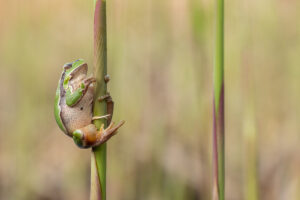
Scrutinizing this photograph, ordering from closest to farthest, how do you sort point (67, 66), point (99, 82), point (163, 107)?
point (99, 82)
point (67, 66)
point (163, 107)

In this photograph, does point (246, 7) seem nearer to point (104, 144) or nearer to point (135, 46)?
point (135, 46)

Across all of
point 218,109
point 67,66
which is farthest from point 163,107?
point 218,109

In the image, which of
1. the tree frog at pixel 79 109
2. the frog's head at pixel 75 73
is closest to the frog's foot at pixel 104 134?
the tree frog at pixel 79 109

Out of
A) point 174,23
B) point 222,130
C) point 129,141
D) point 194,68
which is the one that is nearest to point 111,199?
point 129,141

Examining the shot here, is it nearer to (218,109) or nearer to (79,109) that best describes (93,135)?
(79,109)

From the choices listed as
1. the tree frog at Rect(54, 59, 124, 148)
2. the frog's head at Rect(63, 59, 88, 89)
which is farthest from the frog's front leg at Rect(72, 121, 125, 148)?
the frog's head at Rect(63, 59, 88, 89)

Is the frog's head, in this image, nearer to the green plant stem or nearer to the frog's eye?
the frog's eye

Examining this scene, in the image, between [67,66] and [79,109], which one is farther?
[67,66]
